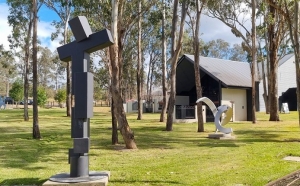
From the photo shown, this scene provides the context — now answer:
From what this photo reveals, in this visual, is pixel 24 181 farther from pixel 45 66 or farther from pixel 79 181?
pixel 45 66

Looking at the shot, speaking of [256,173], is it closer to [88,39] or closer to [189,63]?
[88,39]

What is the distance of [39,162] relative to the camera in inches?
363

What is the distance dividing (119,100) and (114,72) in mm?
943

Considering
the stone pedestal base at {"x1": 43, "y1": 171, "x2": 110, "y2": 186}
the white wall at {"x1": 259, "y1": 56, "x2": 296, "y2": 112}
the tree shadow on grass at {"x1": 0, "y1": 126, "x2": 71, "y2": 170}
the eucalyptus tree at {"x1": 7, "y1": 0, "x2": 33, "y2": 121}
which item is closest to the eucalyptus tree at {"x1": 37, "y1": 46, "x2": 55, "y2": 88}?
the eucalyptus tree at {"x1": 7, "y1": 0, "x2": 33, "y2": 121}

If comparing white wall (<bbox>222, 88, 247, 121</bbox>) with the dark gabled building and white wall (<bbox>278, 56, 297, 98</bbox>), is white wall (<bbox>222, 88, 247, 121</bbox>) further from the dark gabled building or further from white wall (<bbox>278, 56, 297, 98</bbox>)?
white wall (<bbox>278, 56, 297, 98</bbox>)

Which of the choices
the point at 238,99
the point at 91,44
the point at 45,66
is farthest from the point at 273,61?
the point at 45,66

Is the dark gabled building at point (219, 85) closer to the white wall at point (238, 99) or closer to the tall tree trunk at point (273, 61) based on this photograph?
the white wall at point (238, 99)

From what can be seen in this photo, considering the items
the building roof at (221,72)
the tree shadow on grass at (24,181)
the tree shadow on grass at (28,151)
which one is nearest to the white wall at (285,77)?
the building roof at (221,72)

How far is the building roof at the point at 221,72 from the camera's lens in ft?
90.5

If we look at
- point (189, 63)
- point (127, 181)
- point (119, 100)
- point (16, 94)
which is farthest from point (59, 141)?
point (16, 94)

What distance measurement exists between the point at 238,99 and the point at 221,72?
2.69m

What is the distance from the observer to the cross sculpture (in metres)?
6.38

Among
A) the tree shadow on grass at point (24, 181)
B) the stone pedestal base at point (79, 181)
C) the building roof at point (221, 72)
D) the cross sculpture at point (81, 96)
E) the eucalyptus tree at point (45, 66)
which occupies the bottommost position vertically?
the tree shadow on grass at point (24, 181)

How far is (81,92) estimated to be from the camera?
6.43 meters
